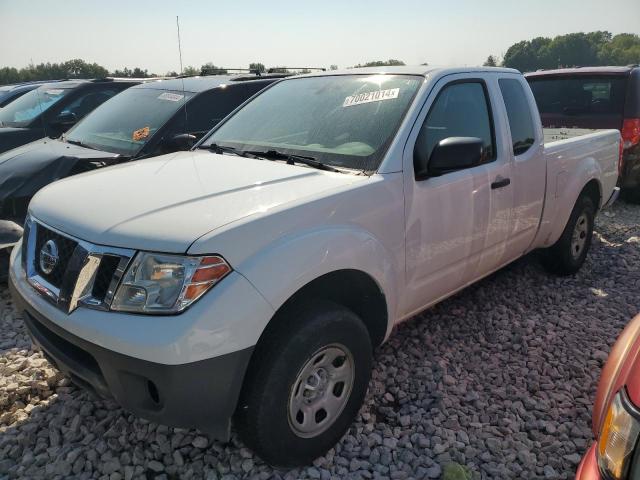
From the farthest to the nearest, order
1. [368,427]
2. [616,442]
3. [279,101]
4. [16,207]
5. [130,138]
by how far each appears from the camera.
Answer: [130,138], [16,207], [279,101], [368,427], [616,442]

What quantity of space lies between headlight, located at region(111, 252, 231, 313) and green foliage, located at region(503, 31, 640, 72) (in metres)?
78.7

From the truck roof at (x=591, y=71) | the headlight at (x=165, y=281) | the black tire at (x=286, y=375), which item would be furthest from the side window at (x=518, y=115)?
the truck roof at (x=591, y=71)

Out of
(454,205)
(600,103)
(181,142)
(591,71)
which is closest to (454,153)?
(454,205)

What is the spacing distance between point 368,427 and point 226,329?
1.22 m

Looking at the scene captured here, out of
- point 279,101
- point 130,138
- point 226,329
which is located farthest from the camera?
point 130,138

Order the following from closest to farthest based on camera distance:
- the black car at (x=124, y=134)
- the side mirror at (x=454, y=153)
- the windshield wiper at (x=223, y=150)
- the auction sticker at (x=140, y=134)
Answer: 1. the side mirror at (x=454, y=153)
2. the windshield wiper at (x=223, y=150)
3. the black car at (x=124, y=134)
4. the auction sticker at (x=140, y=134)

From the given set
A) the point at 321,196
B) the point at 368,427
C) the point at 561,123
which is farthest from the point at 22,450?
the point at 561,123

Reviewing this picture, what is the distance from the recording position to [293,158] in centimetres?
294

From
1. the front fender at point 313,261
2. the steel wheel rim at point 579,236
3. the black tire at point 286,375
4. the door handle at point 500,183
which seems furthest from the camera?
the steel wheel rim at point 579,236

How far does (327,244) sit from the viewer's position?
91.8 inches

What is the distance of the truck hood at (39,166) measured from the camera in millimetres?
4621

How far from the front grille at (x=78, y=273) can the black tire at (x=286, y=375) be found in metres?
0.65

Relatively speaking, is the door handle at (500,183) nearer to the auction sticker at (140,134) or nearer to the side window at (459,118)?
the side window at (459,118)

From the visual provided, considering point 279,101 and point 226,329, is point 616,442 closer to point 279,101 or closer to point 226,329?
point 226,329
